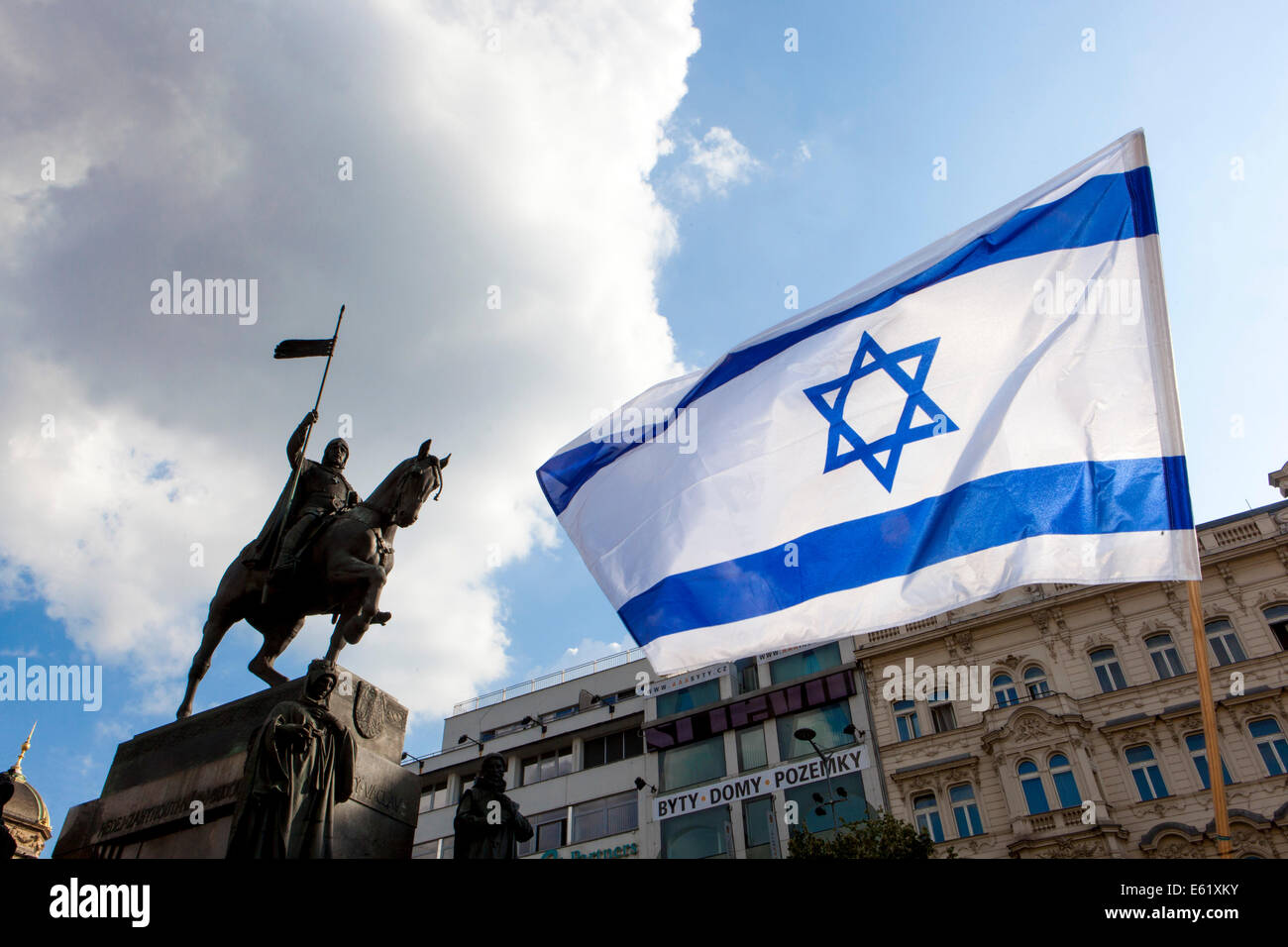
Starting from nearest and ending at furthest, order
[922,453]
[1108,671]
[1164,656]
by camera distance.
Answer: [922,453] → [1164,656] → [1108,671]

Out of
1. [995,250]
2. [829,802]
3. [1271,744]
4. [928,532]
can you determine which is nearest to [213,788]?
[928,532]

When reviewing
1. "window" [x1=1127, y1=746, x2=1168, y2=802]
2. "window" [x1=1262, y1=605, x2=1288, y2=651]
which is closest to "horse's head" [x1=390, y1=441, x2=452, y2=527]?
"window" [x1=1127, y1=746, x2=1168, y2=802]

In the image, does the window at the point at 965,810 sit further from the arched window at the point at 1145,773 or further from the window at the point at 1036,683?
the arched window at the point at 1145,773

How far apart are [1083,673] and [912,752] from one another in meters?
7.49

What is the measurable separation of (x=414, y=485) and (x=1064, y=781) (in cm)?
3148

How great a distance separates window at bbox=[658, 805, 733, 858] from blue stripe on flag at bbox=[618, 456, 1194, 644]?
3513 cm

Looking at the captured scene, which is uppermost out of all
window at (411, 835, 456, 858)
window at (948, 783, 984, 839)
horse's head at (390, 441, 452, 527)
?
horse's head at (390, 441, 452, 527)

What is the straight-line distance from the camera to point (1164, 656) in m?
34.8

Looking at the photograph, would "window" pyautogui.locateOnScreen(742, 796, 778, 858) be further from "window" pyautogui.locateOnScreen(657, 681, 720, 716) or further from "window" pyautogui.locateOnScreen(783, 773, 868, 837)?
"window" pyautogui.locateOnScreen(657, 681, 720, 716)

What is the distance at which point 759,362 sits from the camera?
8.72 metres

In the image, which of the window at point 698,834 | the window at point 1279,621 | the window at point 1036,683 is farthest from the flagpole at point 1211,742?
the window at point 698,834

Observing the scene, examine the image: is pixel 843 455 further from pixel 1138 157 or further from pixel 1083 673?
pixel 1083 673

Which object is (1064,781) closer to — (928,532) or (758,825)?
(758,825)

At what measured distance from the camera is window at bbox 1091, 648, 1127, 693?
1379 inches
